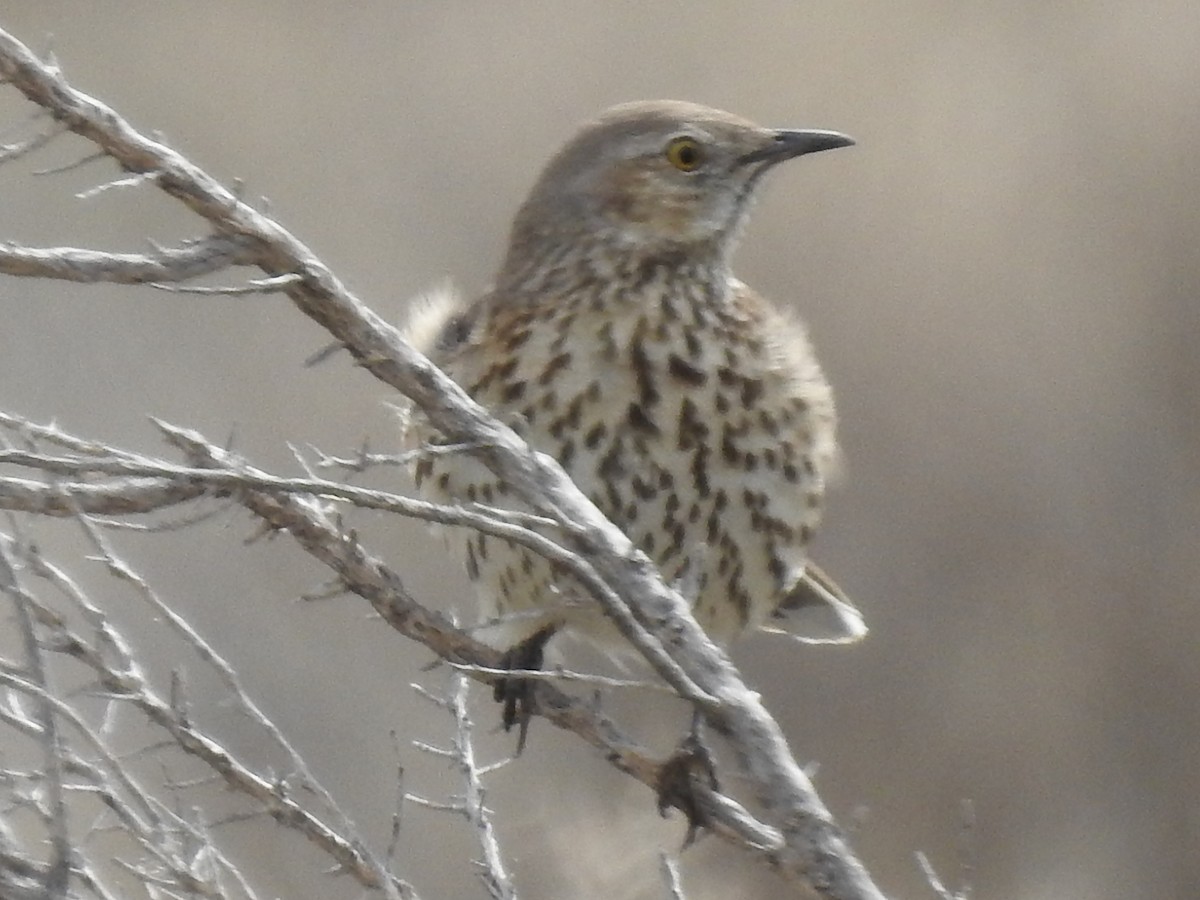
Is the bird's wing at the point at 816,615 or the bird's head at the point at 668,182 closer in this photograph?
the bird's head at the point at 668,182

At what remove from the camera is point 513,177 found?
6234mm

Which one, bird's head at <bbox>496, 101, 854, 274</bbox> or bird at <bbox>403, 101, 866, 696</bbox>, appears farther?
bird's head at <bbox>496, 101, 854, 274</bbox>

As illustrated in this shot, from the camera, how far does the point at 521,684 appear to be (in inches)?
120

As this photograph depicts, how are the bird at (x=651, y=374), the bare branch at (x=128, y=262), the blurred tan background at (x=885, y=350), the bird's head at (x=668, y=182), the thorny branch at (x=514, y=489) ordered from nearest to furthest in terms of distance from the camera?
the bare branch at (x=128, y=262) < the thorny branch at (x=514, y=489) < the bird at (x=651, y=374) < the bird's head at (x=668, y=182) < the blurred tan background at (x=885, y=350)

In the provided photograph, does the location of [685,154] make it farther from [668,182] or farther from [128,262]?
[128,262]

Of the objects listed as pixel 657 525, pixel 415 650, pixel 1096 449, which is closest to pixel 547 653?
pixel 657 525

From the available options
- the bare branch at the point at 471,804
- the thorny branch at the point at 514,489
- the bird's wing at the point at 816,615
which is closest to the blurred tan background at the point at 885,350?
the bird's wing at the point at 816,615

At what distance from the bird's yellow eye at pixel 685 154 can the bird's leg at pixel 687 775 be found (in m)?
1.04

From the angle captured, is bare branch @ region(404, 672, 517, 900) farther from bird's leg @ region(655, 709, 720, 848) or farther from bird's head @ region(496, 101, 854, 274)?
bird's head @ region(496, 101, 854, 274)

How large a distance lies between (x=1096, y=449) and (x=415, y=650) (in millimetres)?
2326

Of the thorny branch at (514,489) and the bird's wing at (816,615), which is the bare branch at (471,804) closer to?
the thorny branch at (514,489)

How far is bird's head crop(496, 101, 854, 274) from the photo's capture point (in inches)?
125

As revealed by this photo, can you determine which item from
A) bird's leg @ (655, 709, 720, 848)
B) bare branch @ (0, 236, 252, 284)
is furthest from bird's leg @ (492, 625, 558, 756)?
bare branch @ (0, 236, 252, 284)

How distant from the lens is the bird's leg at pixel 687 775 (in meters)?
2.56
